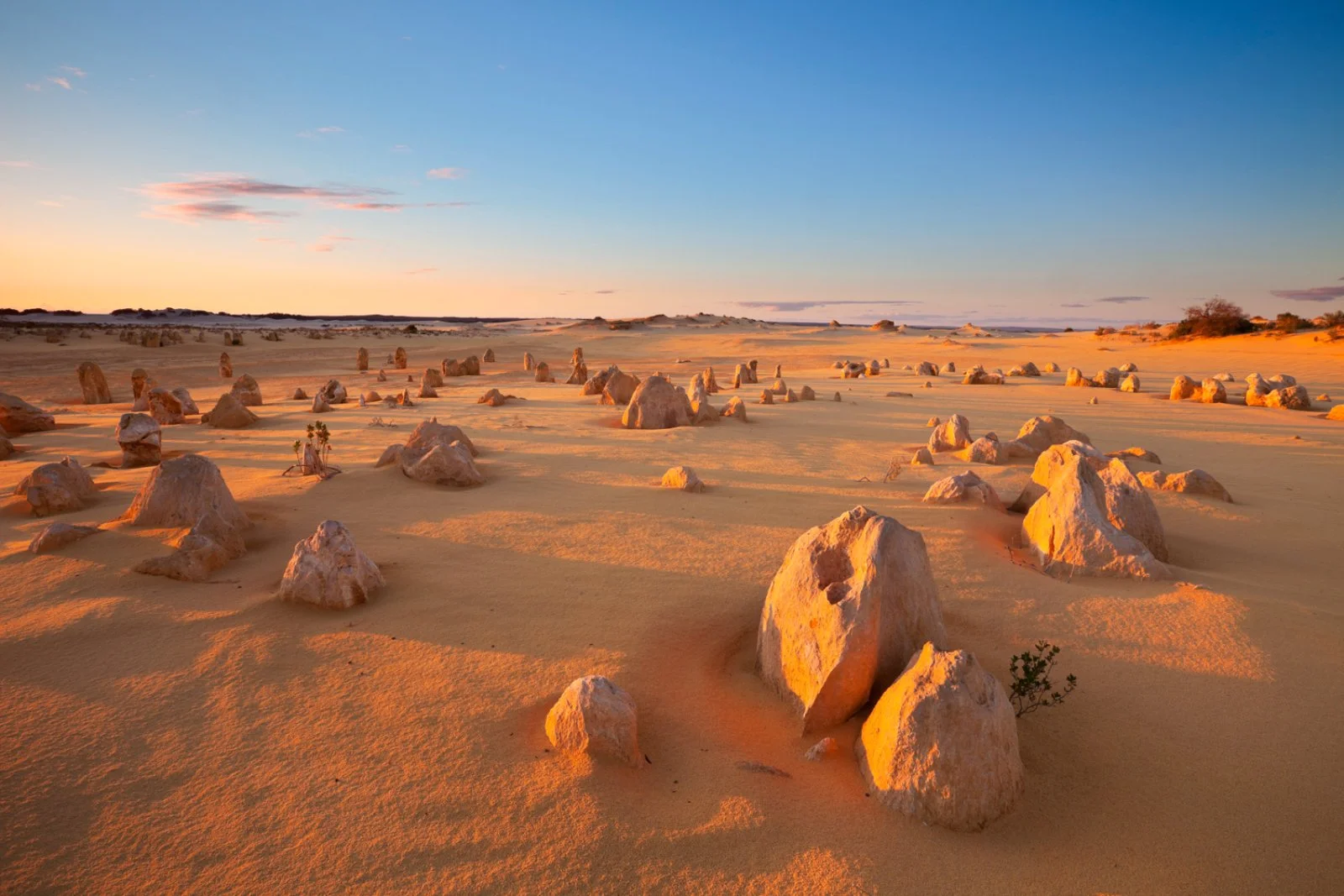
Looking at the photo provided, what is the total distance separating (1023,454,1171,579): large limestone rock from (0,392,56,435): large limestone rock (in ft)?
54.2

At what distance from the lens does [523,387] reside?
21.5 metres

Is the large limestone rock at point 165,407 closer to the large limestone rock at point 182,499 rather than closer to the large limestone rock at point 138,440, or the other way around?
the large limestone rock at point 138,440

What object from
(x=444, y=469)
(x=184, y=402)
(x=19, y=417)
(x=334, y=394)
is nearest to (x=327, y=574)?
(x=444, y=469)

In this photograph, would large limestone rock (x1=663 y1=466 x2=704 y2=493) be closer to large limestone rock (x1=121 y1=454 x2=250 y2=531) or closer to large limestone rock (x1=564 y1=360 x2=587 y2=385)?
large limestone rock (x1=121 y1=454 x2=250 y2=531)

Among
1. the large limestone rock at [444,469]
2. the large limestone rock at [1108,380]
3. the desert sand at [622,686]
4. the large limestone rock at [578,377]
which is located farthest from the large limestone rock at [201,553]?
the large limestone rock at [1108,380]

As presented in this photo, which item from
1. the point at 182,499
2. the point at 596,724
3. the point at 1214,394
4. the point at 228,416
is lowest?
the point at 596,724

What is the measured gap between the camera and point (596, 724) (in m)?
3.41

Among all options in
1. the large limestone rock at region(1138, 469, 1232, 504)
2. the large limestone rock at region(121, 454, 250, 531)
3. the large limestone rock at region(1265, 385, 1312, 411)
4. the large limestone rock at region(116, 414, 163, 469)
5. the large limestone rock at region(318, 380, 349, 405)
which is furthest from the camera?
the large limestone rock at region(318, 380, 349, 405)

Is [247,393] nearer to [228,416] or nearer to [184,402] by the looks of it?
[184,402]

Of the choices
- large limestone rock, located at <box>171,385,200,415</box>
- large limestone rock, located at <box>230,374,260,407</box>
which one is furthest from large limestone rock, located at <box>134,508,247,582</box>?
large limestone rock, located at <box>230,374,260,407</box>

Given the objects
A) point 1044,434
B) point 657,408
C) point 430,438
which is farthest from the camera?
point 657,408

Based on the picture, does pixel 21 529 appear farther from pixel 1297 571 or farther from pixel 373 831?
pixel 1297 571

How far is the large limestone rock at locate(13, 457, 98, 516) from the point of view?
22.3 ft

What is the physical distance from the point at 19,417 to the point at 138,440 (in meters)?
5.84
